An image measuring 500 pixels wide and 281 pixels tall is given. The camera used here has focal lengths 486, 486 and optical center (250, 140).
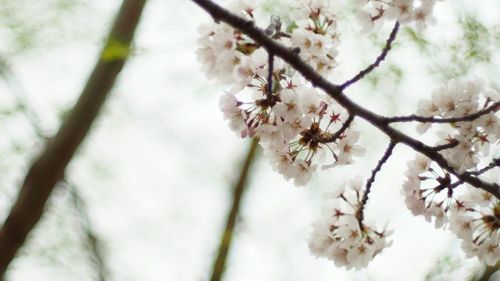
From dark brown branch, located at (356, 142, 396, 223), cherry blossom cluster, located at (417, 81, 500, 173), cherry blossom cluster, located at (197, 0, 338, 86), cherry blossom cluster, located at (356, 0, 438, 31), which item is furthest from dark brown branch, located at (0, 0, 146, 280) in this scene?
cherry blossom cluster, located at (417, 81, 500, 173)

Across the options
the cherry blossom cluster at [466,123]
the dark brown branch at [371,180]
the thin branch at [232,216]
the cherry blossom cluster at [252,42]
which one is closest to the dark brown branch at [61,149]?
A: the cherry blossom cluster at [252,42]

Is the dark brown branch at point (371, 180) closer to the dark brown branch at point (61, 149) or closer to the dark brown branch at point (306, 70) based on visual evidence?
the dark brown branch at point (306, 70)

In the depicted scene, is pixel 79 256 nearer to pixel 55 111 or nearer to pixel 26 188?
pixel 55 111

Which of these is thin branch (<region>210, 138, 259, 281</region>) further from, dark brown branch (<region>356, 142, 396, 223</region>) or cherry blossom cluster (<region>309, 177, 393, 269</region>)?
dark brown branch (<region>356, 142, 396, 223</region>)

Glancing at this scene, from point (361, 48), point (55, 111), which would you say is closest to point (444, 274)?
point (361, 48)

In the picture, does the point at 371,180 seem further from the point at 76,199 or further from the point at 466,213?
the point at 76,199
